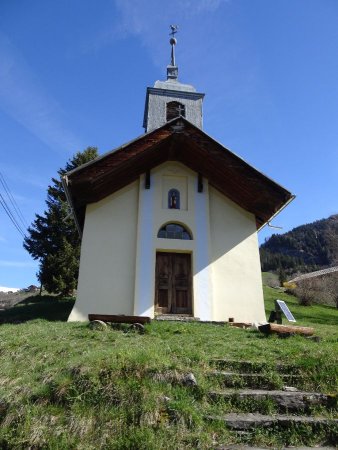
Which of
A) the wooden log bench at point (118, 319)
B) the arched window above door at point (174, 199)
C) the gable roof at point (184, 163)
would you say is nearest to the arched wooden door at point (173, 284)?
the arched window above door at point (174, 199)

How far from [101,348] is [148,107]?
1325cm

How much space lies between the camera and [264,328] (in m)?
8.57

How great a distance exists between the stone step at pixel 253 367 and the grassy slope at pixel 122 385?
0.22ft

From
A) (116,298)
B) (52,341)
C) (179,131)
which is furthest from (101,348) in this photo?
(179,131)

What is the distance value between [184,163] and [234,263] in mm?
3937

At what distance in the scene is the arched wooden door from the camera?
487 inches

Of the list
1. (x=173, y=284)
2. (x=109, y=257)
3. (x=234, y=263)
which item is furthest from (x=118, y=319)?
(x=234, y=263)

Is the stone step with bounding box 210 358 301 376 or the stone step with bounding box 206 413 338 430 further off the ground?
the stone step with bounding box 210 358 301 376

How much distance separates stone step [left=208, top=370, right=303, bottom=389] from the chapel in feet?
19.0

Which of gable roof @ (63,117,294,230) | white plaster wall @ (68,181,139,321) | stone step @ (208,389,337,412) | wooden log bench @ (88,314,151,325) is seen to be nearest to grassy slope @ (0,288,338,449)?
stone step @ (208,389,337,412)

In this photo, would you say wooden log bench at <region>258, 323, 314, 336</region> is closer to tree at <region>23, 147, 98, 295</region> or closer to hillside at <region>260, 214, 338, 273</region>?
tree at <region>23, 147, 98, 295</region>

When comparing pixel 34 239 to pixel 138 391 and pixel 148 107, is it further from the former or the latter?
pixel 138 391

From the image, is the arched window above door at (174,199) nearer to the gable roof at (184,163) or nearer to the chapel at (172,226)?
the chapel at (172,226)

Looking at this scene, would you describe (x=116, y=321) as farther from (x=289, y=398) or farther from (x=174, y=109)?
(x=174, y=109)
